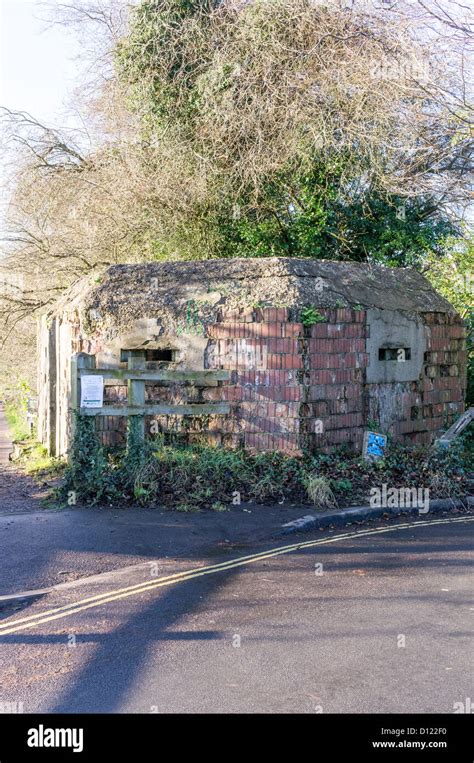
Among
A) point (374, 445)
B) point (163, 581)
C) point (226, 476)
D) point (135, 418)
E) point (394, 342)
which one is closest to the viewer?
point (163, 581)

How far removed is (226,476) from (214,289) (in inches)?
120

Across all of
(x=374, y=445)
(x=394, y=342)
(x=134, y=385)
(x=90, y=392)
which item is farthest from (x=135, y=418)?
(x=394, y=342)

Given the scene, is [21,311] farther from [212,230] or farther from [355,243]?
[355,243]

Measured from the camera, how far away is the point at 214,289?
11.6 metres

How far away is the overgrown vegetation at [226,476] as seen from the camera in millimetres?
9656

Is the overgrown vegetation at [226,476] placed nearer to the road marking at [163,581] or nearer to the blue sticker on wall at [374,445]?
the blue sticker on wall at [374,445]

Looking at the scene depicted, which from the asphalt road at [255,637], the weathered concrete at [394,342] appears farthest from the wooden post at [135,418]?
the weathered concrete at [394,342]

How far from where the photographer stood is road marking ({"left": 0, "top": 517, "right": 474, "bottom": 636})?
19.7 feet

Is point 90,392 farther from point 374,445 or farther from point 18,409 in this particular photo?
point 18,409

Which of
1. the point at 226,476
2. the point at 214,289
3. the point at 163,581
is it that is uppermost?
the point at 214,289

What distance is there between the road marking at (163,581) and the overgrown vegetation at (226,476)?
1.04 metres

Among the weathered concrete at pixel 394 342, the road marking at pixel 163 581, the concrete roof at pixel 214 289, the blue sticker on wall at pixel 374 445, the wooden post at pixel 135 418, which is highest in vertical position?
the concrete roof at pixel 214 289

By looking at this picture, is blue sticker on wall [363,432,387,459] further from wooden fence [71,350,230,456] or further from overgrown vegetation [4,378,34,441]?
overgrown vegetation [4,378,34,441]

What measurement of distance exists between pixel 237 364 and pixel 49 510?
355 centimetres
